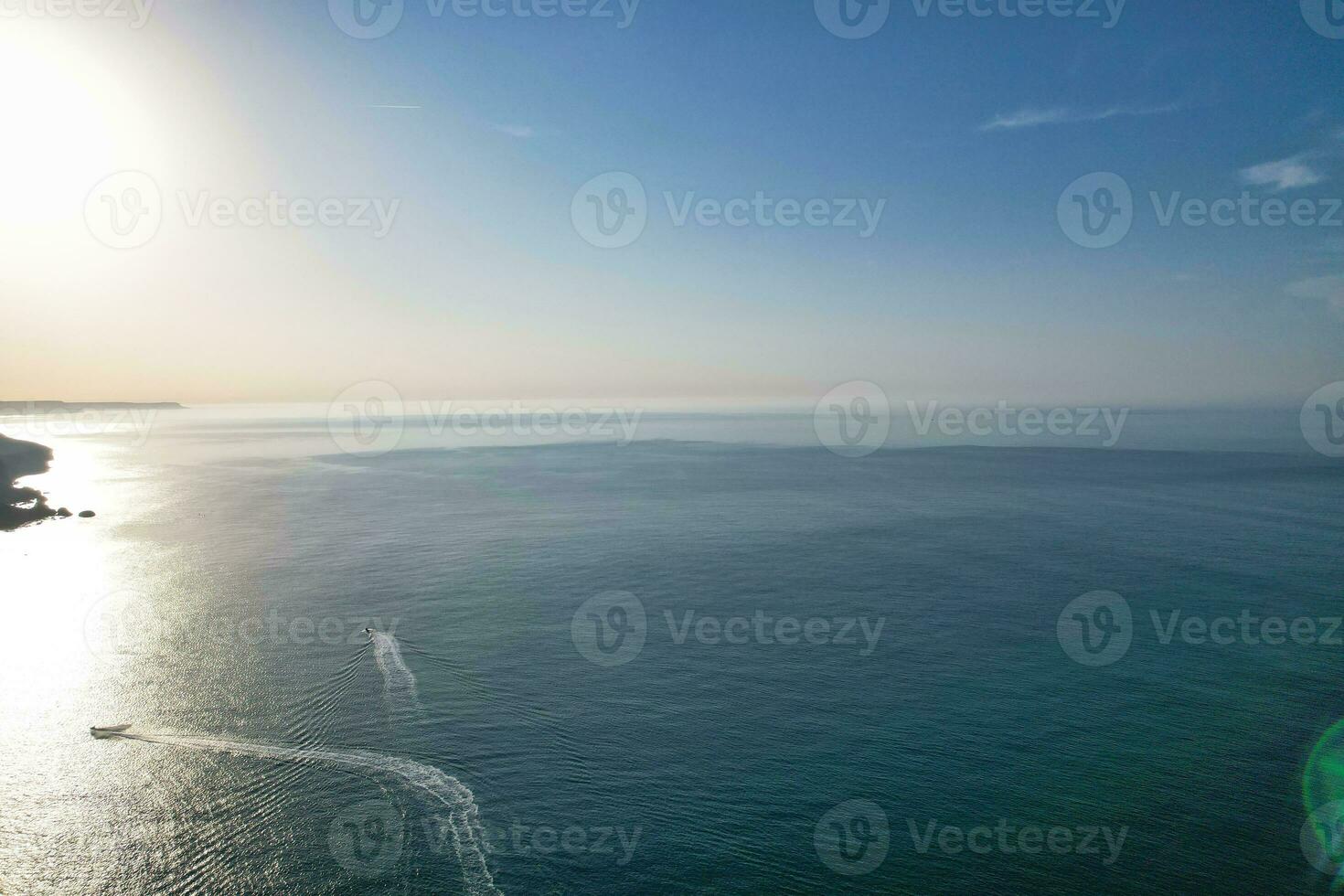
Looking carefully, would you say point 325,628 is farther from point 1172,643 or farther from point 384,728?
point 1172,643

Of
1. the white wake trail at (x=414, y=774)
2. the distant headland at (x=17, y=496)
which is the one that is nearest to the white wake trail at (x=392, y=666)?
the white wake trail at (x=414, y=774)

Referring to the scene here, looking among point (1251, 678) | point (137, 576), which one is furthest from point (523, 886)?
point (137, 576)

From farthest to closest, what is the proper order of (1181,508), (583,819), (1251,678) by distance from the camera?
(1181,508) → (1251,678) → (583,819)

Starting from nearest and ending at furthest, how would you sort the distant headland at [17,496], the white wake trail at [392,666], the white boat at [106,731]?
1. the white boat at [106,731]
2. the white wake trail at [392,666]
3. the distant headland at [17,496]

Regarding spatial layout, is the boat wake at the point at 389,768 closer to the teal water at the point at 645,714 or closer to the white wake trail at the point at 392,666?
the teal water at the point at 645,714

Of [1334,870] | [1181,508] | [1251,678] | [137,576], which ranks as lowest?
[137,576]

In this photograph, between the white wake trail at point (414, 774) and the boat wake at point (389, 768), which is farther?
the boat wake at point (389, 768)

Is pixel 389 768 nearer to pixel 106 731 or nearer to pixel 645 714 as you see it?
pixel 645 714

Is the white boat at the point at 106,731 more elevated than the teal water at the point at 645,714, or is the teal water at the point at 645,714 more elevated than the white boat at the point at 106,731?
the teal water at the point at 645,714
